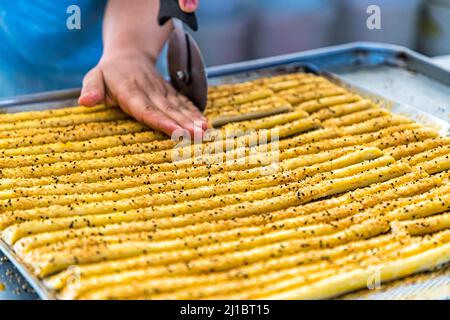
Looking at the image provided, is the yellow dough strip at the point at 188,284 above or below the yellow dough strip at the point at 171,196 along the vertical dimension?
below

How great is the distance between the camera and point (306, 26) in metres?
6.28

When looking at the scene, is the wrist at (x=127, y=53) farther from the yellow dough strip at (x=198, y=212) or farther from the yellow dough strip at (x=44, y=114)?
the yellow dough strip at (x=198, y=212)

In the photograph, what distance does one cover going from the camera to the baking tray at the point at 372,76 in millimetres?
2939

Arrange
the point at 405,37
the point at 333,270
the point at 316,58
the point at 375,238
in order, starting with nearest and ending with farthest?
1. the point at 333,270
2. the point at 375,238
3. the point at 316,58
4. the point at 405,37

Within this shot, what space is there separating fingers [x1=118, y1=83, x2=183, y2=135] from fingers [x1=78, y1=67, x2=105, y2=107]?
8 centimetres

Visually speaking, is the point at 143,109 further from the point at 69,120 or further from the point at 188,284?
the point at 188,284

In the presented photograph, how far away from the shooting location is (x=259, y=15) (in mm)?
6117

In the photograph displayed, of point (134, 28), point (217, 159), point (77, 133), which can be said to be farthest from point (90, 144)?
point (134, 28)

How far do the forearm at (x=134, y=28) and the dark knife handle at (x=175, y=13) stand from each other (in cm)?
37

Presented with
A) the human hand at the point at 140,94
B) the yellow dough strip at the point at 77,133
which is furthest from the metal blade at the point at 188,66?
the yellow dough strip at the point at 77,133

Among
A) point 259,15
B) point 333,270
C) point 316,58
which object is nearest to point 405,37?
point 259,15

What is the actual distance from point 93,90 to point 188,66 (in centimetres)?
40

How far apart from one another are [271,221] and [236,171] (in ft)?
1.16

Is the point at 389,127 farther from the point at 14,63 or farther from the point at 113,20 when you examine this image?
the point at 14,63
